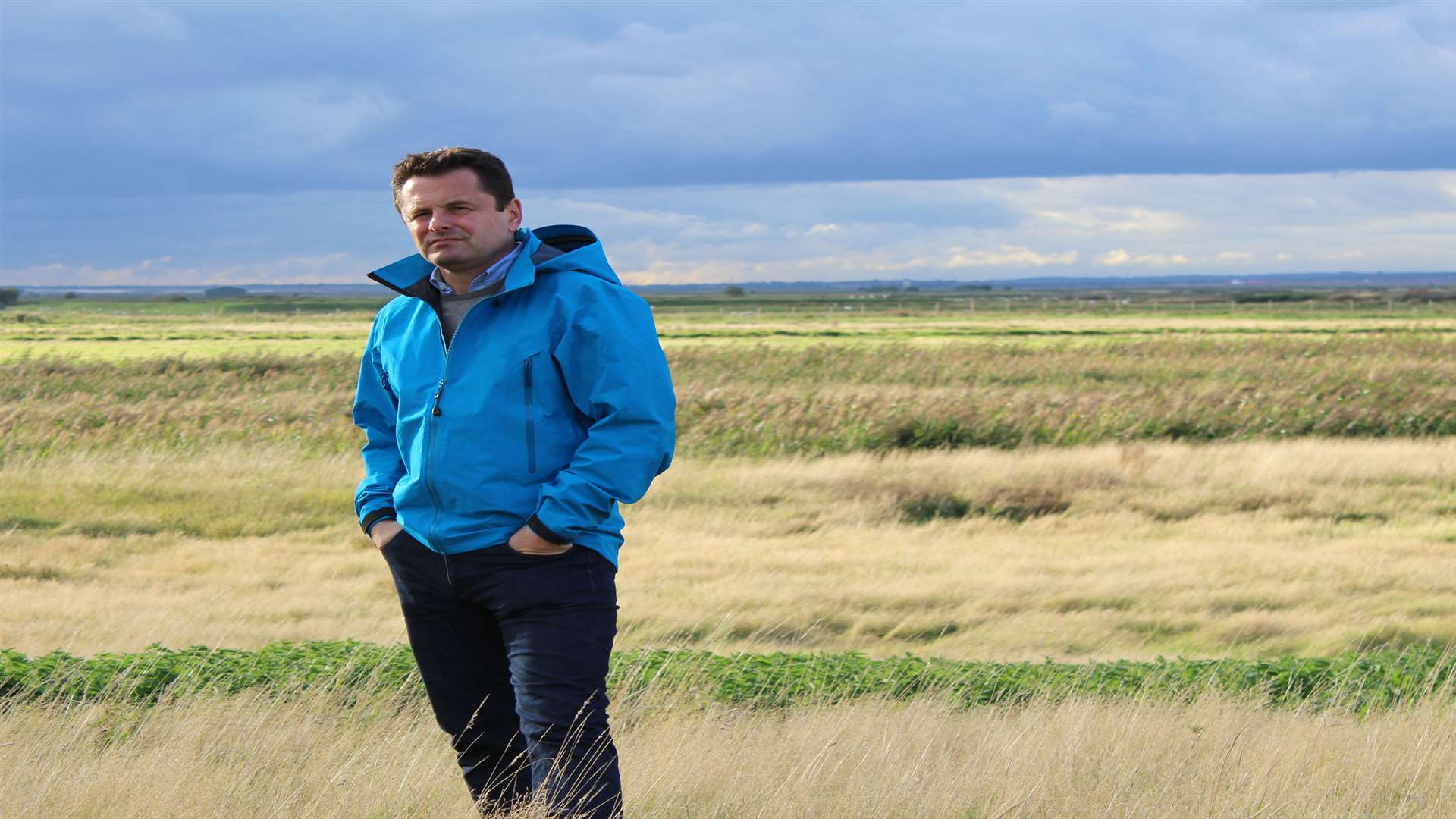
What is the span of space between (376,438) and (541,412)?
0.77 metres

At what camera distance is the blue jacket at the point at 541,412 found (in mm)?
3061

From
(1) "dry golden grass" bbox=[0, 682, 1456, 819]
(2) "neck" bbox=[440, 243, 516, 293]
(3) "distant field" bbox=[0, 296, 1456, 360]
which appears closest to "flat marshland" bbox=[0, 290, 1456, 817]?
(1) "dry golden grass" bbox=[0, 682, 1456, 819]

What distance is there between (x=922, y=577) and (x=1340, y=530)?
534 cm

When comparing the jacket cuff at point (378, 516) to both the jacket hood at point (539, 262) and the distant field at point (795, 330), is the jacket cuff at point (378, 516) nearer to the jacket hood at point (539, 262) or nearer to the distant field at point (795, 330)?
the jacket hood at point (539, 262)

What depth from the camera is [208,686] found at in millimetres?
5711

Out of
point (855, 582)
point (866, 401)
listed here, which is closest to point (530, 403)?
point (855, 582)

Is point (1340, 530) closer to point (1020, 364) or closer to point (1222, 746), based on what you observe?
point (1222, 746)

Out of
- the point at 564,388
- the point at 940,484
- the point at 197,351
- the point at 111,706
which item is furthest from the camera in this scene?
the point at 197,351

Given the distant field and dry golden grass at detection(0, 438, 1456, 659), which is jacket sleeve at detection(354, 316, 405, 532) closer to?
dry golden grass at detection(0, 438, 1456, 659)

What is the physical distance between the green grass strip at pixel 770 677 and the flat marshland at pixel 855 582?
0.09 m

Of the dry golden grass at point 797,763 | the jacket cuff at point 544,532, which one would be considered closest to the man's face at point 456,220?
the jacket cuff at point 544,532

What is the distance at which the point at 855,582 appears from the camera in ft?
35.9

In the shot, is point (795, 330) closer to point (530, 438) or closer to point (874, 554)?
point (874, 554)

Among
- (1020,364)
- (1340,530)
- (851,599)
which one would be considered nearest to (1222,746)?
(851,599)
